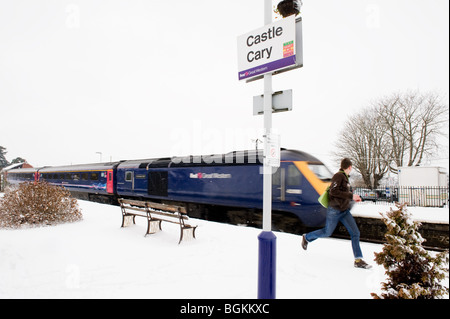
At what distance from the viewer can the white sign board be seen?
3.03m

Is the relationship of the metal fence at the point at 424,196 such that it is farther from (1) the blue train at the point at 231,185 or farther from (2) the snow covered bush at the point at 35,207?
(2) the snow covered bush at the point at 35,207

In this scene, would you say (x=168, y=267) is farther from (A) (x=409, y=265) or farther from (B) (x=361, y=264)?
(A) (x=409, y=265)

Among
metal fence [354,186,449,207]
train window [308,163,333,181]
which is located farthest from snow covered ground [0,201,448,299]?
metal fence [354,186,449,207]

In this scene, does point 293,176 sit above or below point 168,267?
above

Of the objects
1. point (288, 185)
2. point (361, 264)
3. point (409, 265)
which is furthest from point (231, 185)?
point (409, 265)

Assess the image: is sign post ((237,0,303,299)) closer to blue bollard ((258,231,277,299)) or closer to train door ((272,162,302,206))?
blue bollard ((258,231,277,299))

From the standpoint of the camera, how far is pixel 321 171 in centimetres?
780

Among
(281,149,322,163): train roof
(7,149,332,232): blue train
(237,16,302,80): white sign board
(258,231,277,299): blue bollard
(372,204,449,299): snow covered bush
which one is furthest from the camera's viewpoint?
(281,149,322,163): train roof

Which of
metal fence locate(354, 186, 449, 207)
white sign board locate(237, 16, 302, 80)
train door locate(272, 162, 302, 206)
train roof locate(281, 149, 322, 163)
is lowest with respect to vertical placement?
metal fence locate(354, 186, 449, 207)

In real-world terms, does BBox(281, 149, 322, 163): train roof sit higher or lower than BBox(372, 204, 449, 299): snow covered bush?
higher

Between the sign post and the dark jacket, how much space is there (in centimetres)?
196

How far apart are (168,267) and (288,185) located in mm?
4650

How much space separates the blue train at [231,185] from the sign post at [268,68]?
476 centimetres
